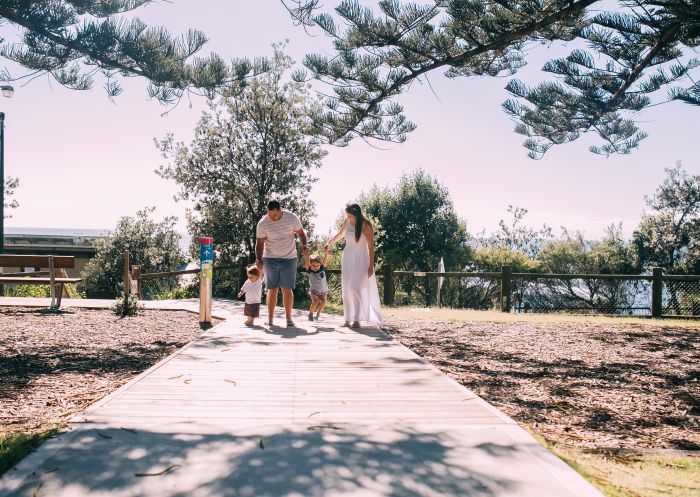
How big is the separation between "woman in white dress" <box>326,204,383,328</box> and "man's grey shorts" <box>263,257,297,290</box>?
66 cm

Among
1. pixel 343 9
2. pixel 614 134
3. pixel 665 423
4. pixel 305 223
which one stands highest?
pixel 343 9

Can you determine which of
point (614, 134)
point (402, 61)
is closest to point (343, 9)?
point (402, 61)

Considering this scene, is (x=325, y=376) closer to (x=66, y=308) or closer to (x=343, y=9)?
(x=343, y=9)

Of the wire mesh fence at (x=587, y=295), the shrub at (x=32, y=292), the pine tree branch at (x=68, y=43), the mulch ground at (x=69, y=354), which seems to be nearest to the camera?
the mulch ground at (x=69, y=354)

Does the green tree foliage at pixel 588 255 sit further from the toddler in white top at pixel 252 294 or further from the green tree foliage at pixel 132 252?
the toddler in white top at pixel 252 294

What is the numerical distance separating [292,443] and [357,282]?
213 inches

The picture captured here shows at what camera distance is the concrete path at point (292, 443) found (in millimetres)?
2758

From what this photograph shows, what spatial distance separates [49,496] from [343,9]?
7.58 metres

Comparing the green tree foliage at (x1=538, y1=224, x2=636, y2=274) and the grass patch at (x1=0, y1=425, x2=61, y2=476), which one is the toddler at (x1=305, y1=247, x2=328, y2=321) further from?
the green tree foliage at (x1=538, y1=224, x2=636, y2=274)

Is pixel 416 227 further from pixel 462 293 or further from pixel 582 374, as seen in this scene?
pixel 582 374

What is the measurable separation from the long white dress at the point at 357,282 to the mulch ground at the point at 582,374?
0.78 metres

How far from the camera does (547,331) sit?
10.5m

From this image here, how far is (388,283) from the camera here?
1473cm

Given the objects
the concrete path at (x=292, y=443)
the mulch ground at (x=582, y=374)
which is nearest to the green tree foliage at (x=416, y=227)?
the mulch ground at (x=582, y=374)
